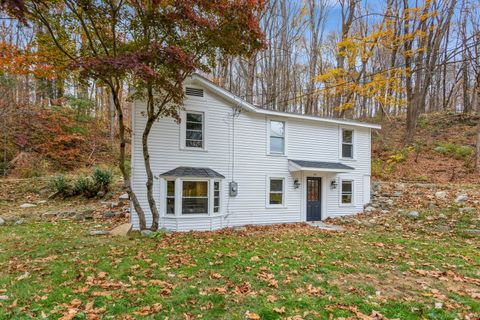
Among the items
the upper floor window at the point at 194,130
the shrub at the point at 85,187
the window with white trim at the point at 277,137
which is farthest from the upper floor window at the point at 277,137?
the shrub at the point at 85,187

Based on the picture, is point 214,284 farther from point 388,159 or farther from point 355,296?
point 388,159

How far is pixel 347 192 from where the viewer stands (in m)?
14.1

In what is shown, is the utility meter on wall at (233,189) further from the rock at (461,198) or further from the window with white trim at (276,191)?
the rock at (461,198)

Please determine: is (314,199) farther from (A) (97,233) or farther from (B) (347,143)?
(A) (97,233)

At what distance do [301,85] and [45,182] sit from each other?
1956 cm

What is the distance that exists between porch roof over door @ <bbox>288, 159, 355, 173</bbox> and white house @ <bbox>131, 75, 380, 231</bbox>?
44mm

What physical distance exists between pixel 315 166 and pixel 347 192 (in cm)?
275

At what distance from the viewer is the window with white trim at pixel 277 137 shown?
41.5ft

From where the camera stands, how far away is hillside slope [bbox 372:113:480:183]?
17031mm

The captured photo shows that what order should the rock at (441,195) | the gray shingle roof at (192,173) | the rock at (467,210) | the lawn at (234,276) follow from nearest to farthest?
the lawn at (234,276)
the gray shingle roof at (192,173)
the rock at (467,210)
the rock at (441,195)

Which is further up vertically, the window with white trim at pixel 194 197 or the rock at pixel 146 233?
the window with white trim at pixel 194 197

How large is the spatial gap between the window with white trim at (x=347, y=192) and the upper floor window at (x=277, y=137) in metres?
3.63

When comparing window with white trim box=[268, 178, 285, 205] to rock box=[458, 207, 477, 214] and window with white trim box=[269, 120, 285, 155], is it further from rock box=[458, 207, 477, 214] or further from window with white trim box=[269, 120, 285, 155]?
rock box=[458, 207, 477, 214]

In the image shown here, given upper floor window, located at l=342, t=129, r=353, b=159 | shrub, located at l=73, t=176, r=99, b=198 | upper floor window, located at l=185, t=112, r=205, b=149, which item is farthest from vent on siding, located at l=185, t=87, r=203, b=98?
upper floor window, located at l=342, t=129, r=353, b=159
